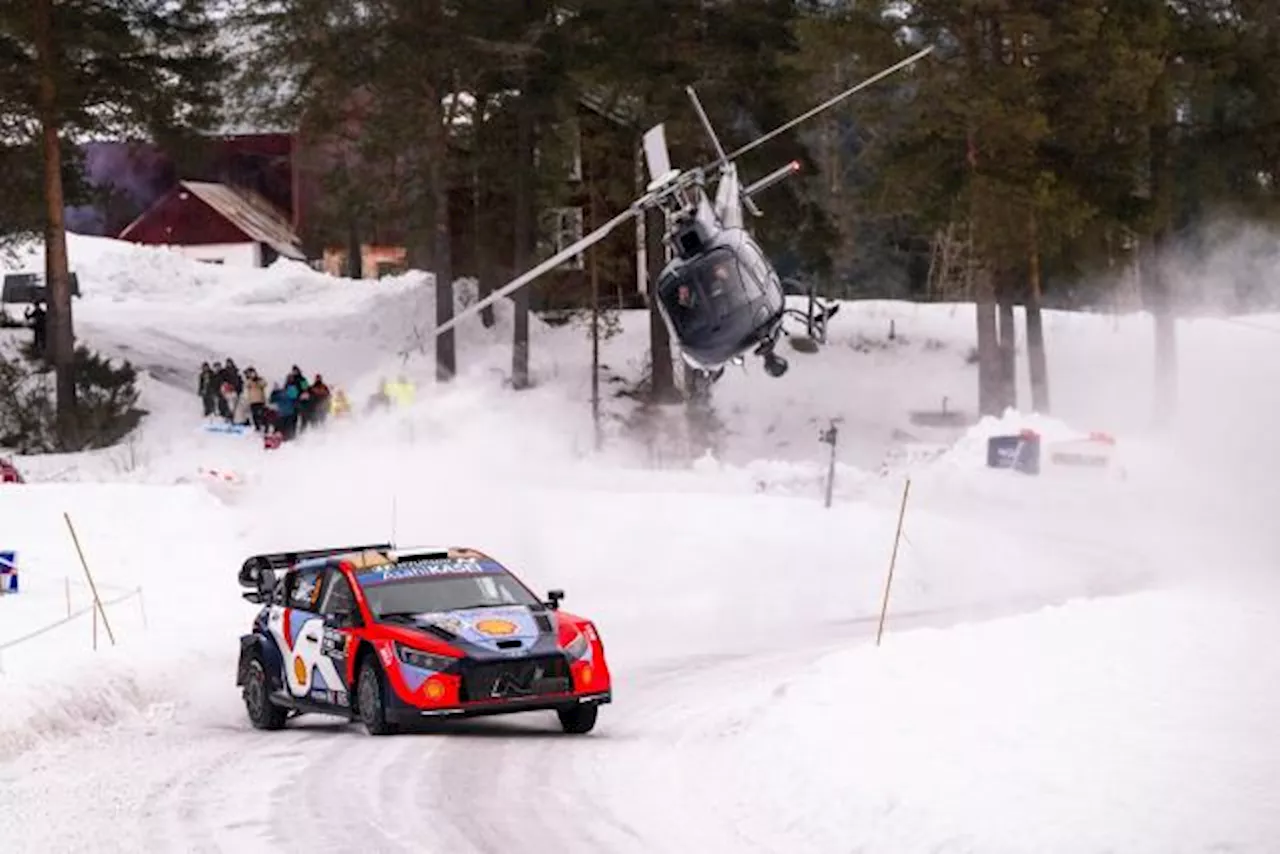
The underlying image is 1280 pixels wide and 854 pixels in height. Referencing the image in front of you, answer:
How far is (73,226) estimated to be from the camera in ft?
303

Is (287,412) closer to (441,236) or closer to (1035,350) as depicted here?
(441,236)

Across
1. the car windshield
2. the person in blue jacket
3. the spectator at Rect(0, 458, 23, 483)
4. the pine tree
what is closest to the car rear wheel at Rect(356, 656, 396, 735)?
the car windshield

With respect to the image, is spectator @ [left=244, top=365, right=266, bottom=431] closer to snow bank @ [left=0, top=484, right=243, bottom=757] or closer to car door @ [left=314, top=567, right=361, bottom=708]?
snow bank @ [left=0, top=484, right=243, bottom=757]

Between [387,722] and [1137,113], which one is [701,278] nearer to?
[387,722]

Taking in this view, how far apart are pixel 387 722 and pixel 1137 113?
3254cm

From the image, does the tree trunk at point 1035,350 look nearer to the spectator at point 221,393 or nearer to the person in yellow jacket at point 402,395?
the person in yellow jacket at point 402,395

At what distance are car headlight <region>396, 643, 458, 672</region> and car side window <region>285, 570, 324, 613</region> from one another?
1.94 metres

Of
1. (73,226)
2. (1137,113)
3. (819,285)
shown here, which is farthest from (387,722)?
(73,226)

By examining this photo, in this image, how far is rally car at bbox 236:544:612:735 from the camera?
53.4 feet

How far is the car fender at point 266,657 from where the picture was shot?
18500mm

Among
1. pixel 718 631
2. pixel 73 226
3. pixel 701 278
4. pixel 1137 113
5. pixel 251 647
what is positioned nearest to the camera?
pixel 251 647

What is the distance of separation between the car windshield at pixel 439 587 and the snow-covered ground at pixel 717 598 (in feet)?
3.37

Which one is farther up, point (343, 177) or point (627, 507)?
point (343, 177)

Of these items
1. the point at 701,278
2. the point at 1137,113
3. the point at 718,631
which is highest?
the point at 1137,113
